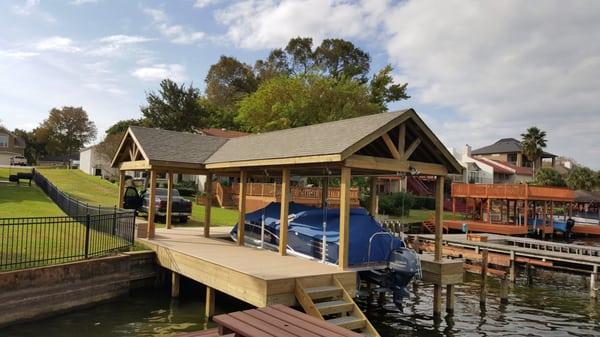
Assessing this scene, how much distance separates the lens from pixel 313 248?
12062 mm

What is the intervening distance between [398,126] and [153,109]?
4129cm

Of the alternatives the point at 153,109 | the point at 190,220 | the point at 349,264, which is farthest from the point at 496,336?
the point at 153,109

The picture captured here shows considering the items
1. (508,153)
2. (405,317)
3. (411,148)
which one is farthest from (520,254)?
(508,153)

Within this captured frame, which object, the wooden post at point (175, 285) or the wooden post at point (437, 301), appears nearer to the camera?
the wooden post at point (437, 301)

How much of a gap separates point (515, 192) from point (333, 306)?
31433 millimetres

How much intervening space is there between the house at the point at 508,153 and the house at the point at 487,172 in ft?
19.7

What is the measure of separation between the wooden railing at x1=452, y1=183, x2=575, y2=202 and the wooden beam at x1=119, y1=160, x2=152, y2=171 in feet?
97.8

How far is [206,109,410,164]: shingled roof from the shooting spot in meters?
10.9

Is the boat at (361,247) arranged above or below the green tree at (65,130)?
below

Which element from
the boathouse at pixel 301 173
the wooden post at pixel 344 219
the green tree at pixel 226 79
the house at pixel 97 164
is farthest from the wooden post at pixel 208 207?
the green tree at pixel 226 79

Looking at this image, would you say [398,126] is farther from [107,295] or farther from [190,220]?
[190,220]

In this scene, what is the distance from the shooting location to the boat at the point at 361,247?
11.1m

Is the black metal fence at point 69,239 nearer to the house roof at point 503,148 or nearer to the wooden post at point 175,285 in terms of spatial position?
the wooden post at point 175,285

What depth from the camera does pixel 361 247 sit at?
1119 centimetres
